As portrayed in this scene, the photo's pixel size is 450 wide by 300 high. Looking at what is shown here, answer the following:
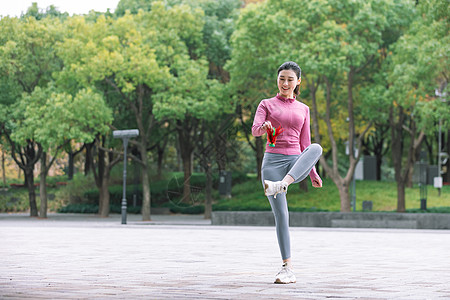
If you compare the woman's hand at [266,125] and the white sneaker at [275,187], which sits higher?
the woman's hand at [266,125]

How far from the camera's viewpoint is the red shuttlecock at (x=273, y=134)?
22.9ft

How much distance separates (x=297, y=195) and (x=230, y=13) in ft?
36.1

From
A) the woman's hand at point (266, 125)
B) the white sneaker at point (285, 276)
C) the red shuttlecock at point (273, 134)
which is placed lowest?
the white sneaker at point (285, 276)

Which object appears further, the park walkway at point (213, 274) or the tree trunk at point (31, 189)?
the tree trunk at point (31, 189)

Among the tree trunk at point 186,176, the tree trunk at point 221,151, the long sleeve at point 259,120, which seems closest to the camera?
the long sleeve at point 259,120

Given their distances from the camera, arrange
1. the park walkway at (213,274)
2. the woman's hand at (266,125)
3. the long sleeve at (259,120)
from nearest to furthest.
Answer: the park walkway at (213,274) < the woman's hand at (266,125) < the long sleeve at (259,120)

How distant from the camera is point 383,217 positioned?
26266 mm

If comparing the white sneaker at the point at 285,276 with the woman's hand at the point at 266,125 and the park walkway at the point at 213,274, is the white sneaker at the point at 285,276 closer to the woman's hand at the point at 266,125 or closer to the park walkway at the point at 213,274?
the park walkway at the point at 213,274

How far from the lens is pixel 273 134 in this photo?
7008 mm

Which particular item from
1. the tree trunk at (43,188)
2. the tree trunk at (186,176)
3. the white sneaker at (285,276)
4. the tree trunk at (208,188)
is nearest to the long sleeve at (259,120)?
the white sneaker at (285,276)

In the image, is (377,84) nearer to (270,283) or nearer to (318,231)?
(318,231)

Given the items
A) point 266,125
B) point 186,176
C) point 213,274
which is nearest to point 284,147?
point 266,125

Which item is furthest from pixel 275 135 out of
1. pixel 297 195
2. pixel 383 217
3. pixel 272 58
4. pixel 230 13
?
pixel 297 195

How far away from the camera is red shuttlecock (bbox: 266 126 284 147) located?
6.97m
